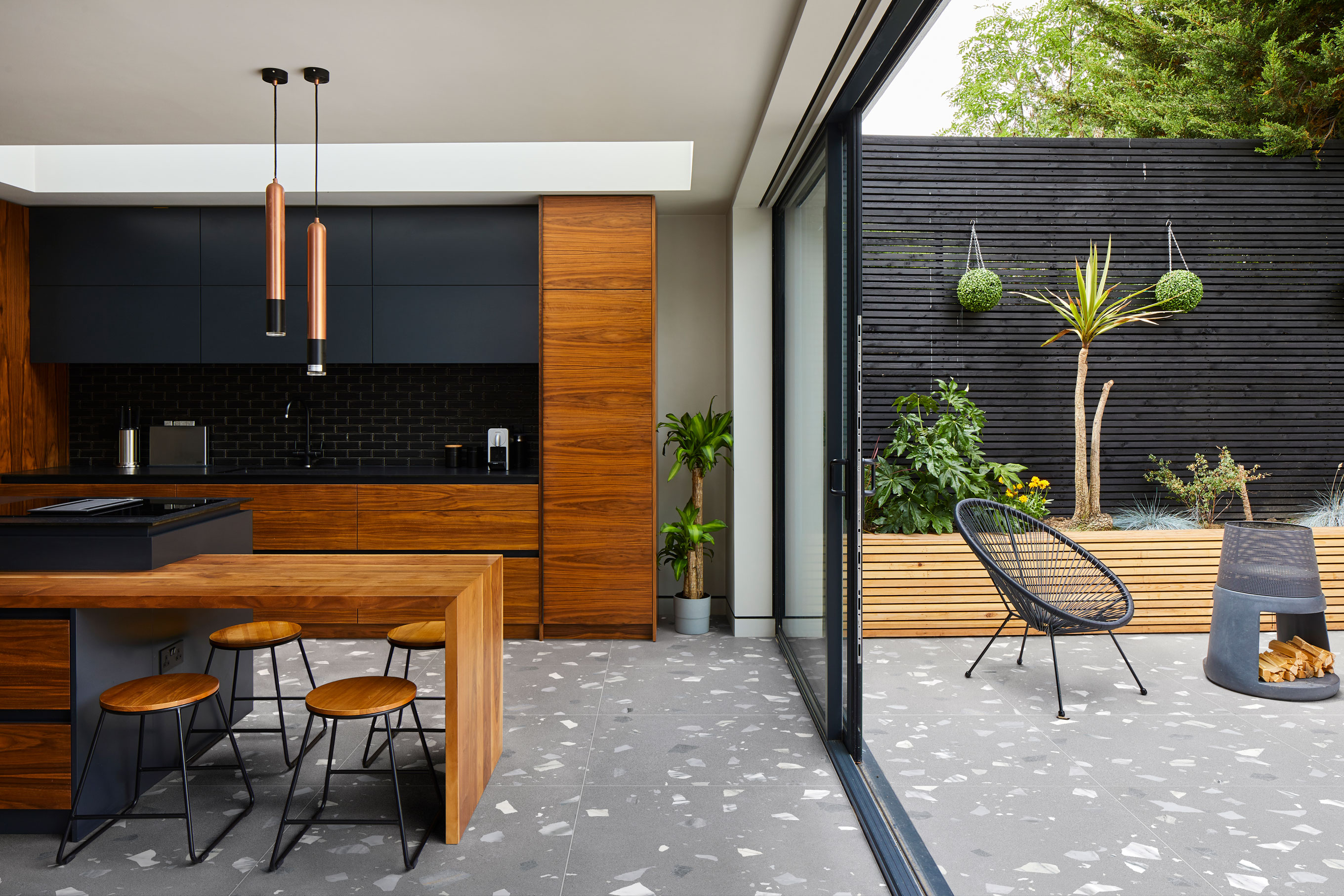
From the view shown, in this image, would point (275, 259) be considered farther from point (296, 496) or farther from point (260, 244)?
point (260, 244)

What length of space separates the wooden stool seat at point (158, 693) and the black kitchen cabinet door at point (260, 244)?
293 cm

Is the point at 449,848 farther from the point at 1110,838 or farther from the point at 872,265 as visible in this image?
the point at 872,265

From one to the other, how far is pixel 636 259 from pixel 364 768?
2995 mm

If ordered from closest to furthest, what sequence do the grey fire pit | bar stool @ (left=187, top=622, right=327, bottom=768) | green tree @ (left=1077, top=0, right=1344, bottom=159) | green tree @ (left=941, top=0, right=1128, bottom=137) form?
green tree @ (left=1077, top=0, right=1344, bottom=159) → bar stool @ (left=187, top=622, right=327, bottom=768) → the grey fire pit → green tree @ (left=941, top=0, right=1128, bottom=137)

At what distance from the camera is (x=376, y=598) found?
2340mm

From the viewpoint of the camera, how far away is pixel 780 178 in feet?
13.5

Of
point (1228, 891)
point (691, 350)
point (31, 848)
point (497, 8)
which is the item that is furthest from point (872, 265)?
point (31, 848)

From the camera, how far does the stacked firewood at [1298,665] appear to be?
12.0 ft

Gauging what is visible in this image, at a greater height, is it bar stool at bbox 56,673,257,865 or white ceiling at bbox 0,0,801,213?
white ceiling at bbox 0,0,801,213

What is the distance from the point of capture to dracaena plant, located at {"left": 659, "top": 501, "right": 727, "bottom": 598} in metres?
4.82

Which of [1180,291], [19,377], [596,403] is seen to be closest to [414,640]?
[596,403]

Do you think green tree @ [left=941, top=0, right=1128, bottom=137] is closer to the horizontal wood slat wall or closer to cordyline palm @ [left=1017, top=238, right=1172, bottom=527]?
cordyline palm @ [left=1017, top=238, right=1172, bottom=527]

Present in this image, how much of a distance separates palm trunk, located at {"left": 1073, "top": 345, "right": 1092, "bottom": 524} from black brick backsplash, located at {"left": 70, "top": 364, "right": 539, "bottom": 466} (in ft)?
11.4

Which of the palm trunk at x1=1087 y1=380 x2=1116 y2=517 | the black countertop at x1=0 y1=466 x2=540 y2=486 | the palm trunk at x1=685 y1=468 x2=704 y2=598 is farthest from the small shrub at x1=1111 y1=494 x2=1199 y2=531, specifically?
the black countertop at x1=0 y1=466 x2=540 y2=486
